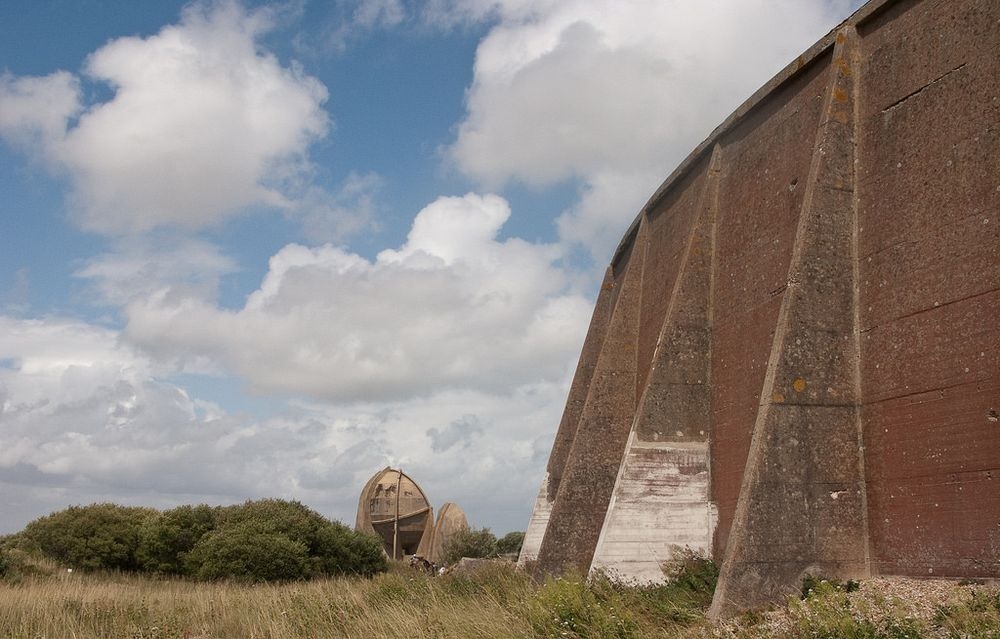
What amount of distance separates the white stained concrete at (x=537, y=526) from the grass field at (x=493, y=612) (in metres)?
1.88

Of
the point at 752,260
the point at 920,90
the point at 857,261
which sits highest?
the point at 920,90

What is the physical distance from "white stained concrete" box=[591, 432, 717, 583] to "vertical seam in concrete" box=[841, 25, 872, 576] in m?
3.48

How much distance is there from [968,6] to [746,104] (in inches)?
191

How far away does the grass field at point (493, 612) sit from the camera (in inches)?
295

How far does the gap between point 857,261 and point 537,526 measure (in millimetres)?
11904

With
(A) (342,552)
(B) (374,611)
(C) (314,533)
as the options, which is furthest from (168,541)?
(B) (374,611)

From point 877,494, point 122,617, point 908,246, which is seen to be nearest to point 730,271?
point 908,246

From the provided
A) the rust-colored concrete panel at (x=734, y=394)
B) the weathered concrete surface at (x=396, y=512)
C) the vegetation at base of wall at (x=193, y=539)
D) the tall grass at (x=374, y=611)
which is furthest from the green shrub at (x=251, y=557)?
the weathered concrete surface at (x=396, y=512)

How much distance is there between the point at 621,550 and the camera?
1309 centimetres

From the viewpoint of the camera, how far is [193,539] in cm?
2481

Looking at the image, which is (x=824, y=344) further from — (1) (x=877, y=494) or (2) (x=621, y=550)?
(2) (x=621, y=550)

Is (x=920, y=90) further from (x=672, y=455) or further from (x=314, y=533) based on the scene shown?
(x=314, y=533)

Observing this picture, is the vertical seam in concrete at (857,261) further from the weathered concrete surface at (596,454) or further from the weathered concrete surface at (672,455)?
the weathered concrete surface at (596,454)

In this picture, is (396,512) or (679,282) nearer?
(679,282)
